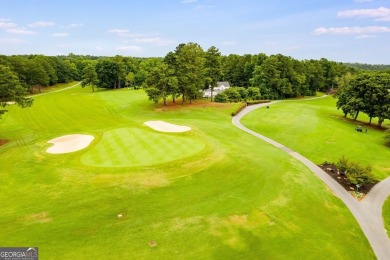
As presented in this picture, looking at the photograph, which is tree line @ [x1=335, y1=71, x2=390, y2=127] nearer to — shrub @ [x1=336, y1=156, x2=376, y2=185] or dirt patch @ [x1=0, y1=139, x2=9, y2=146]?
shrub @ [x1=336, y1=156, x2=376, y2=185]

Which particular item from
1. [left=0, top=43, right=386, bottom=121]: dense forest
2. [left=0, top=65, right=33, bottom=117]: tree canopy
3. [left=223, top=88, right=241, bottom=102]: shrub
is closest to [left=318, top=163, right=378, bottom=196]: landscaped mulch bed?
[left=0, top=43, right=386, bottom=121]: dense forest

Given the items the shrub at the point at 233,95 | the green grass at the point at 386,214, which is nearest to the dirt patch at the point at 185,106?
the shrub at the point at 233,95

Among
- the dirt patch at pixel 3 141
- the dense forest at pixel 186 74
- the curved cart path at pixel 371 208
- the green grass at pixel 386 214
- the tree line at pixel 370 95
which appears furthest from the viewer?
the dense forest at pixel 186 74

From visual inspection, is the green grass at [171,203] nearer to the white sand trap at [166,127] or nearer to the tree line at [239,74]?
the white sand trap at [166,127]

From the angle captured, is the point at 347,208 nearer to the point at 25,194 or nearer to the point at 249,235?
the point at 249,235

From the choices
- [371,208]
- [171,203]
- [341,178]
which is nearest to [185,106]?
[341,178]

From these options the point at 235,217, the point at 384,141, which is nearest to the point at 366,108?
the point at 384,141
